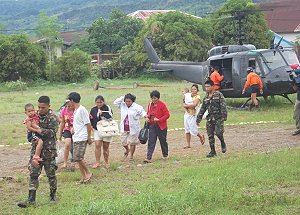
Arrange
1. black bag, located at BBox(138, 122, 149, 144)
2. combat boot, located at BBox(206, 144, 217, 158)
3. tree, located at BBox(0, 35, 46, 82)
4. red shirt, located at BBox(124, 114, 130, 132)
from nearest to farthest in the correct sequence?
black bag, located at BBox(138, 122, 149, 144) → combat boot, located at BBox(206, 144, 217, 158) → red shirt, located at BBox(124, 114, 130, 132) → tree, located at BBox(0, 35, 46, 82)

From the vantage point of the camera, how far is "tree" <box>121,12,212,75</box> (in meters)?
52.1

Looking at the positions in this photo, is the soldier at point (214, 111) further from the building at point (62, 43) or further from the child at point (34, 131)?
the building at point (62, 43)

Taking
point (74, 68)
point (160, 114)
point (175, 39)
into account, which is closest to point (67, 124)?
point (160, 114)

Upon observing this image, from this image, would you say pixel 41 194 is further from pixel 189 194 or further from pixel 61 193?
pixel 189 194

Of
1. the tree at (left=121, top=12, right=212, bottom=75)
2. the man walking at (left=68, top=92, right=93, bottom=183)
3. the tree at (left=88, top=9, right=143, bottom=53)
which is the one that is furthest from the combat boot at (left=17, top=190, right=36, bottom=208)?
the tree at (left=88, top=9, right=143, bottom=53)

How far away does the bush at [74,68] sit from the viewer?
2007 inches

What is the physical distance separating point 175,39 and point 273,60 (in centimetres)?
3058

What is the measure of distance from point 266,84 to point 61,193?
45.4ft

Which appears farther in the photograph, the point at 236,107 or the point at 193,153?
the point at 236,107

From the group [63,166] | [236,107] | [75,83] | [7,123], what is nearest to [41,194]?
[63,166]

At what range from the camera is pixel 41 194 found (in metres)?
9.59

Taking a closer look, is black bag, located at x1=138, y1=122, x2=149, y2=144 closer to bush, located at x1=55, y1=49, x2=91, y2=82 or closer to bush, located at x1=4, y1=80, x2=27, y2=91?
bush, located at x1=4, y1=80, x2=27, y2=91

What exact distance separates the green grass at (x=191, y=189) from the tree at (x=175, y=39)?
4055 centimetres

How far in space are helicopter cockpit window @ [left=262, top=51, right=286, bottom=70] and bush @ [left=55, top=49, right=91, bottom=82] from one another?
1190 inches
